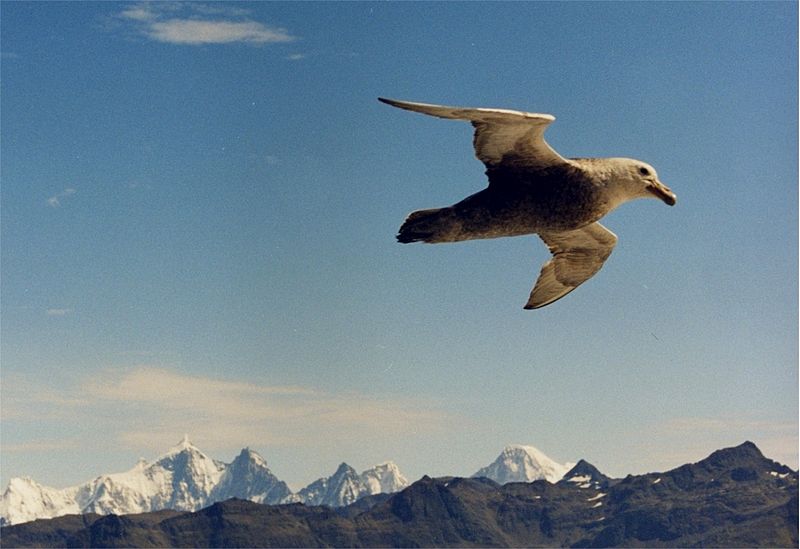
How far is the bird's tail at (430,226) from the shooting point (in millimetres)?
30328

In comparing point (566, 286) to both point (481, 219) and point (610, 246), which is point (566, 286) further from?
point (481, 219)

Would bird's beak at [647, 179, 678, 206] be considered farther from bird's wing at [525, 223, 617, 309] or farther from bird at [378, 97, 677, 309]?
bird's wing at [525, 223, 617, 309]

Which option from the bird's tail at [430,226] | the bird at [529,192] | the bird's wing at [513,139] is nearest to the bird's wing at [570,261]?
the bird at [529,192]

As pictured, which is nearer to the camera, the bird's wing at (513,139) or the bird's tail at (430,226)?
the bird's wing at (513,139)

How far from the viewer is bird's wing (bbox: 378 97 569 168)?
95.1 feet

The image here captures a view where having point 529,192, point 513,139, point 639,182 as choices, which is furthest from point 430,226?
point 639,182

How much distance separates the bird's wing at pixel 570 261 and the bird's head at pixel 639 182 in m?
6.94

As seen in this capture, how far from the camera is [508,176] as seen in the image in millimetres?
31344

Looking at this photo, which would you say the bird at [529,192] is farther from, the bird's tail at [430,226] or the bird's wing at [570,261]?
the bird's wing at [570,261]

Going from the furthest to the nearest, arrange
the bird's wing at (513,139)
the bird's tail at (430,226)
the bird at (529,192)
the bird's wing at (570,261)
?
the bird's wing at (570,261) → the bird at (529,192) → the bird's tail at (430,226) → the bird's wing at (513,139)

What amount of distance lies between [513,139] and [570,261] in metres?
9.56

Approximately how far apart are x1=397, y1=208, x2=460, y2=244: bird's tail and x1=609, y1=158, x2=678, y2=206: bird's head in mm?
5084

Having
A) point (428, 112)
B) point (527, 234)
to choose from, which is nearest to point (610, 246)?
point (527, 234)

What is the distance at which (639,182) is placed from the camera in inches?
1216
